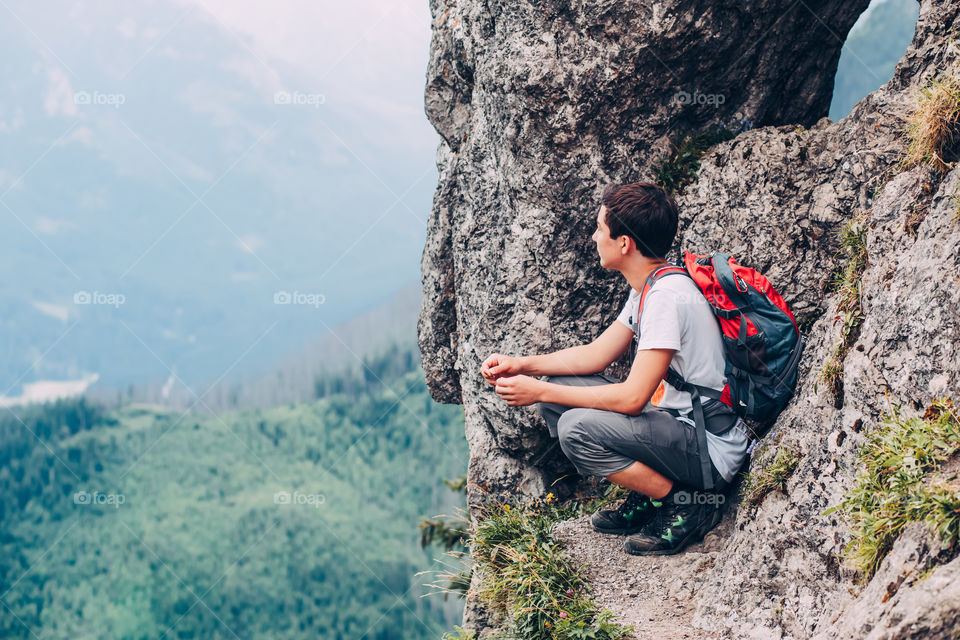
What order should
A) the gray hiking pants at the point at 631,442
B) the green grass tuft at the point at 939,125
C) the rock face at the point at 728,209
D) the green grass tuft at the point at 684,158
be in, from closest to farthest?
1. the rock face at the point at 728,209
2. the green grass tuft at the point at 939,125
3. the gray hiking pants at the point at 631,442
4. the green grass tuft at the point at 684,158

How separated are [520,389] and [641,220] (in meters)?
1.58

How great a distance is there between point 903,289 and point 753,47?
140 inches

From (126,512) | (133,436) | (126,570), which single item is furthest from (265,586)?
(133,436)

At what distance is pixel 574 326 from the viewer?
723cm

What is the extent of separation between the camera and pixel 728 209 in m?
6.55

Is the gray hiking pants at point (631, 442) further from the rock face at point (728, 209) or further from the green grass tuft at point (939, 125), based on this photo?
the green grass tuft at point (939, 125)

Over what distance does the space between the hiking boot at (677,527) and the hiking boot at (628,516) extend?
0.37m

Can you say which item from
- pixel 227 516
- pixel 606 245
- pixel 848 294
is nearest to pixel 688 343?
pixel 606 245

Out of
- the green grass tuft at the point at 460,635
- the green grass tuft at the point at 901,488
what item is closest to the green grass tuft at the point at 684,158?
the green grass tuft at the point at 901,488

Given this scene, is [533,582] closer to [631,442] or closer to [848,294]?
[631,442]

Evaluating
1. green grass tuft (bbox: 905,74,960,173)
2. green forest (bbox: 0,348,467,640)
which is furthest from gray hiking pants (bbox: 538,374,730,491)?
green forest (bbox: 0,348,467,640)

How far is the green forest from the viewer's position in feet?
203

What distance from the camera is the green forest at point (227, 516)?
61844mm

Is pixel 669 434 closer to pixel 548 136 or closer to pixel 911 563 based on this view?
pixel 911 563
